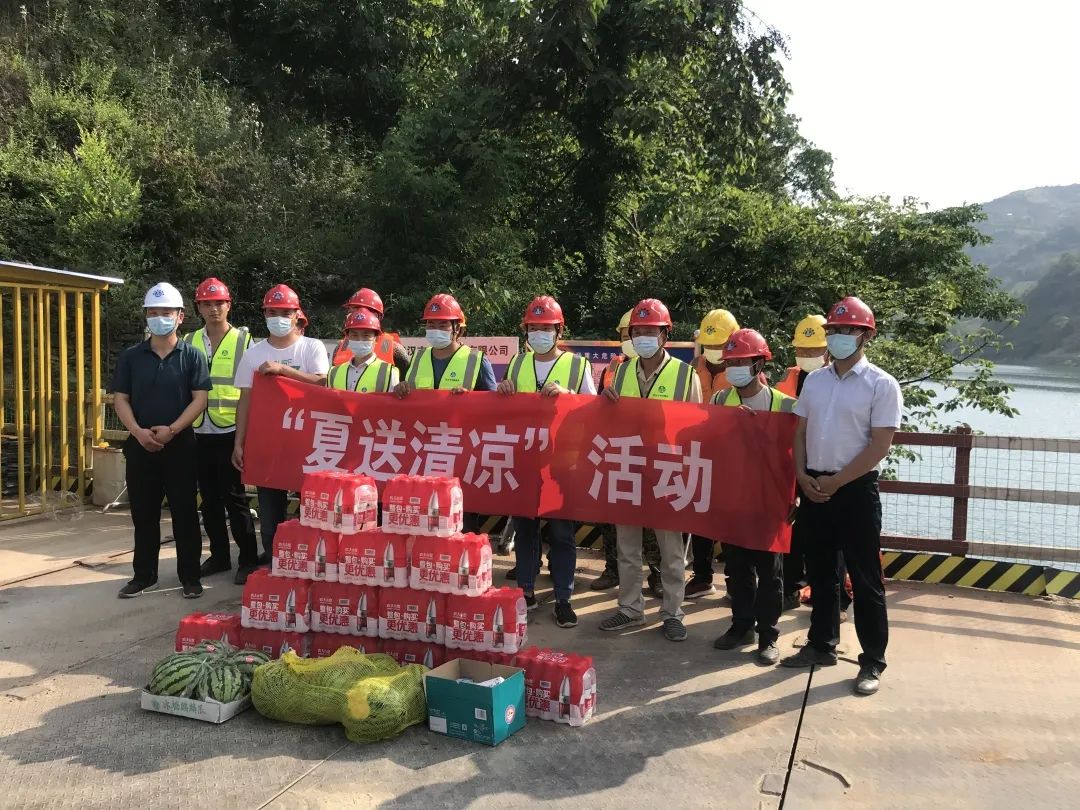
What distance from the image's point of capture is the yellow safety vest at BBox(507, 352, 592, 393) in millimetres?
5727

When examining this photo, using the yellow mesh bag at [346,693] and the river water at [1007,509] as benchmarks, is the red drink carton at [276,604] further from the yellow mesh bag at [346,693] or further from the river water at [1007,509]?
the river water at [1007,509]

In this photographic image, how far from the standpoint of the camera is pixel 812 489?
183 inches

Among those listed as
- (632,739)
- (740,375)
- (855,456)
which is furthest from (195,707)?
(855,456)

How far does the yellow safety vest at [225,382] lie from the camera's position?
6352 mm

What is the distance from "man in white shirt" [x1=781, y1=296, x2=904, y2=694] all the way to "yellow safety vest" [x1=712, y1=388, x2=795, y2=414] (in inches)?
18.2

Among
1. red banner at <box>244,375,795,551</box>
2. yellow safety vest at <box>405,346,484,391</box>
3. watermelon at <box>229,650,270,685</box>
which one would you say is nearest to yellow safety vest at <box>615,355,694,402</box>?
red banner at <box>244,375,795,551</box>

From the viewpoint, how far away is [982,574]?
6410 mm

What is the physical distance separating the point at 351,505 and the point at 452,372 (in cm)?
168

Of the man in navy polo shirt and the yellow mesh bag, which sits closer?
the yellow mesh bag

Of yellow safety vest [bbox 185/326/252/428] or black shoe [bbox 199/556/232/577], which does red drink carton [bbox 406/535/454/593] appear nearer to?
yellow safety vest [bbox 185/326/252/428]

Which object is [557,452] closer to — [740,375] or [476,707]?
[740,375]

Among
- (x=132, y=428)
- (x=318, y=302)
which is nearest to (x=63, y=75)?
(x=318, y=302)

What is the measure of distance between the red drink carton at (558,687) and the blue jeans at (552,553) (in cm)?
136

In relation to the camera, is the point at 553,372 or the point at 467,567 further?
the point at 553,372
